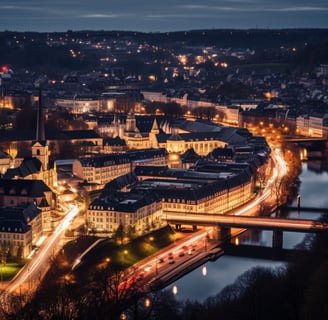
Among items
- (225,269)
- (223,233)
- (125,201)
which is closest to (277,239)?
(223,233)

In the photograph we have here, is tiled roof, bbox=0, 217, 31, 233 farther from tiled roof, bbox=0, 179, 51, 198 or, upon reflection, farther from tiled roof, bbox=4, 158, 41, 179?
tiled roof, bbox=4, 158, 41, 179

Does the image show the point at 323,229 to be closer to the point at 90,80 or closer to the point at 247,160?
the point at 247,160

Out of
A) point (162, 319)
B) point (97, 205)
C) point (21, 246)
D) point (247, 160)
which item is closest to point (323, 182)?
point (247, 160)

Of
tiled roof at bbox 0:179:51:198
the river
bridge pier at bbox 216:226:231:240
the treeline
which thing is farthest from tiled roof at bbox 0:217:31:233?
bridge pier at bbox 216:226:231:240

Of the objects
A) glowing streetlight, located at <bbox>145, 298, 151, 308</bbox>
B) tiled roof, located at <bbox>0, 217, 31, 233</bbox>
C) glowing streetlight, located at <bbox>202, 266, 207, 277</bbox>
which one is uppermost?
tiled roof, located at <bbox>0, 217, 31, 233</bbox>

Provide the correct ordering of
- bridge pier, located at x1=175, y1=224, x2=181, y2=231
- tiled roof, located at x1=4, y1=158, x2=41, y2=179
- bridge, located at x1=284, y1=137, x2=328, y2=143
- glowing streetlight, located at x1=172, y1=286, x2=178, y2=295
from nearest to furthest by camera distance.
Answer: glowing streetlight, located at x1=172, y1=286, x2=178, y2=295
bridge pier, located at x1=175, y1=224, x2=181, y2=231
tiled roof, located at x1=4, y1=158, x2=41, y2=179
bridge, located at x1=284, y1=137, x2=328, y2=143

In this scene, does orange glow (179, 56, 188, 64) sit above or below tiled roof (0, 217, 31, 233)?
above

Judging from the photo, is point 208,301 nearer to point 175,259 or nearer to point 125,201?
point 175,259
